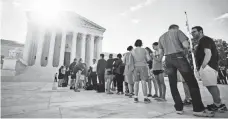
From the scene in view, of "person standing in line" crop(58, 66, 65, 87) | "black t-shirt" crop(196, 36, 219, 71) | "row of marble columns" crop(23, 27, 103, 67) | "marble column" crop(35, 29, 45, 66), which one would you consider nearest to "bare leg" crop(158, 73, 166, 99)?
"black t-shirt" crop(196, 36, 219, 71)

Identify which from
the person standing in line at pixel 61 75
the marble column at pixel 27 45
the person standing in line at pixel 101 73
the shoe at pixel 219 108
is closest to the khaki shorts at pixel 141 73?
the shoe at pixel 219 108

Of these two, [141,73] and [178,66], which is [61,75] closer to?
[141,73]

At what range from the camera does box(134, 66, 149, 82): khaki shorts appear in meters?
3.49

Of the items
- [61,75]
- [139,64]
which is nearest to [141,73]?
[139,64]

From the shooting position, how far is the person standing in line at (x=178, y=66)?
2127mm

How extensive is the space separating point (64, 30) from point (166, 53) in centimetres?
2545

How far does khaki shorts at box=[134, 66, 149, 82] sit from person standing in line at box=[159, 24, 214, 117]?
0.98 metres

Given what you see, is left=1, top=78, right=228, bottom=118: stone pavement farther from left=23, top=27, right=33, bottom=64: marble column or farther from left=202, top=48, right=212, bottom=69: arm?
left=23, top=27, right=33, bottom=64: marble column

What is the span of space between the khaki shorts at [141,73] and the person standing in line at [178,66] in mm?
982

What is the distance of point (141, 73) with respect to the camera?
353cm

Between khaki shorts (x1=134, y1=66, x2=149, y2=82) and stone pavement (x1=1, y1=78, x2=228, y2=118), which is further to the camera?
khaki shorts (x1=134, y1=66, x2=149, y2=82)

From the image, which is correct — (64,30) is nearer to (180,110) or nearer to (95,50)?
(95,50)

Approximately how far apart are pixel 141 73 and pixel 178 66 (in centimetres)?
128

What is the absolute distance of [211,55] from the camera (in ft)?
8.52
